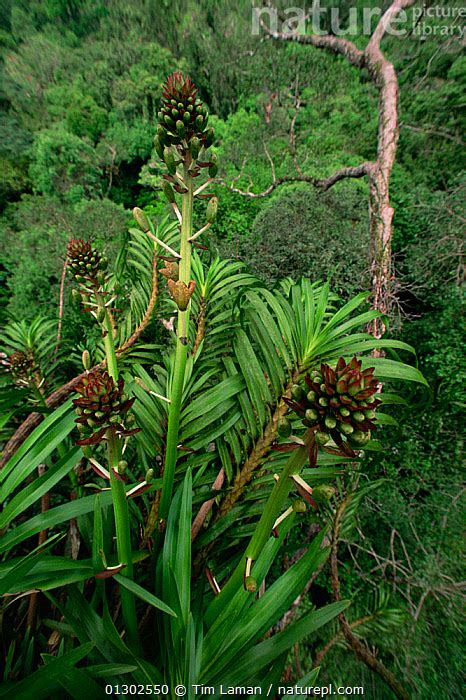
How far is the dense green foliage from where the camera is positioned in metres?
1.20

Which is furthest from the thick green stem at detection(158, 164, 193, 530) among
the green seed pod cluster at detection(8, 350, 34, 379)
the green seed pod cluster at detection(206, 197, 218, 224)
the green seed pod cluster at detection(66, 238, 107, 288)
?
the green seed pod cluster at detection(8, 350, 34, 379)

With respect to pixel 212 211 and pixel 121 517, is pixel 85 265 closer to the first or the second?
pixel 212 211

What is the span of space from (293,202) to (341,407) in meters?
3.44

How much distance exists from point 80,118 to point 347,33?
6542mm

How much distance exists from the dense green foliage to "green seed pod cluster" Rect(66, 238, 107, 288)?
0.65 feet

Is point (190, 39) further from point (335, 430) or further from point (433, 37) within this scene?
point (335, 430)

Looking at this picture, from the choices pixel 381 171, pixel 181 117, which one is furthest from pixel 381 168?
pixel 181 117

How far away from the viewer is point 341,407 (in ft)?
0.98

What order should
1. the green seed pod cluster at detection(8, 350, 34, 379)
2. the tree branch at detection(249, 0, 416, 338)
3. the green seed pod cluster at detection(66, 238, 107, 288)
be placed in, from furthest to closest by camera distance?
the tree branch at detection(249, 0, 416, 338)
the green seed pod cluster at detection(8, 350, 34, 379)
the green seed pod cluster at detection(66, 238, 107, 288)

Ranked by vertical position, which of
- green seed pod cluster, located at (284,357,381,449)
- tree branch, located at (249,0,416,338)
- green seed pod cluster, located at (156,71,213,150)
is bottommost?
green seed pod cluster, located at (284,357,381,449)

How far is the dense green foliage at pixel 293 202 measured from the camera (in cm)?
Answer: 120

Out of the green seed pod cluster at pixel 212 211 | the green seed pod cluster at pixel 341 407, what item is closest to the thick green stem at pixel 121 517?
the green seed pod cluster at pixel 341 407

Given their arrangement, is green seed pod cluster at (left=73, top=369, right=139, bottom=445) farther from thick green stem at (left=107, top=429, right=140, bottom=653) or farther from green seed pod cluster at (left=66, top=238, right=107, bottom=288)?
green seed pod cluster at (left=66, top=238, right=107, bottom=288)

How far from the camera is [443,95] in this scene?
4.15m
